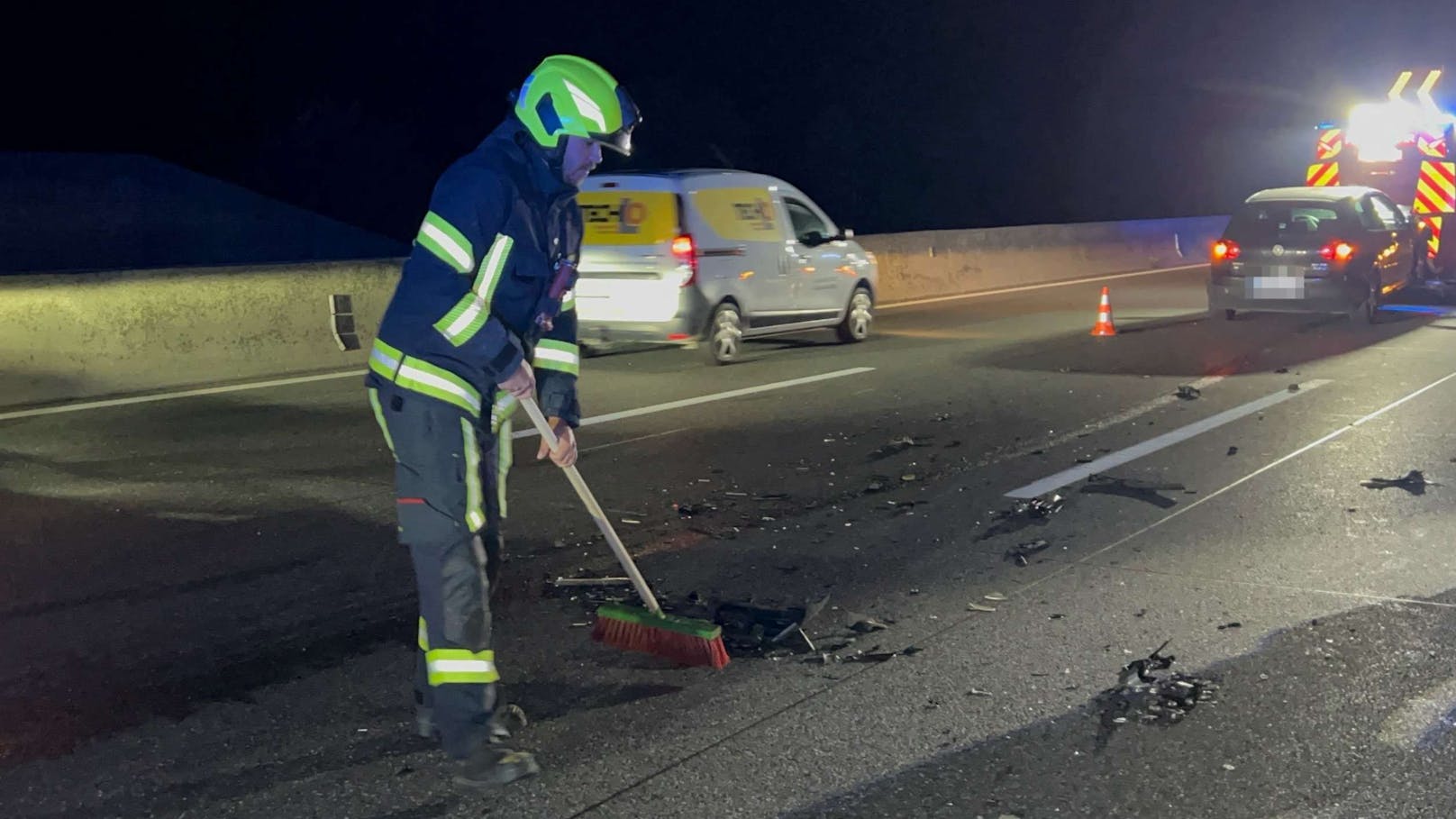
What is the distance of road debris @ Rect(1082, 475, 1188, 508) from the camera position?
306 inches

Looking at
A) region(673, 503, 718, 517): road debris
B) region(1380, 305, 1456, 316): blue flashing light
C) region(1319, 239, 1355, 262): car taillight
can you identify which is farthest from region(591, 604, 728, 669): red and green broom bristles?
region(1380, 305, 1456, 316): blue flashing light

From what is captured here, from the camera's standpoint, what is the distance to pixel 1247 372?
1258 cm

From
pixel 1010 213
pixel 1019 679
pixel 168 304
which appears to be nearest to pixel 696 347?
pixel 168 304

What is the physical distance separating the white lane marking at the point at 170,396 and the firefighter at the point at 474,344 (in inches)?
301

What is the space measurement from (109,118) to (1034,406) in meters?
21.7

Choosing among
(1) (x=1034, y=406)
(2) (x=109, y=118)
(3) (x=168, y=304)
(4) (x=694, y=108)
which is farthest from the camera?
(4) (x=694, y=108)

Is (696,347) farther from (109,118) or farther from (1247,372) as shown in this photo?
(109,118)

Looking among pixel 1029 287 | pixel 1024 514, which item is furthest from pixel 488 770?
pixel 1029 287

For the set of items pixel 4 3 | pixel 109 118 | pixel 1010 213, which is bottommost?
pixel 1010 213

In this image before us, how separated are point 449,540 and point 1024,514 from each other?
405cm

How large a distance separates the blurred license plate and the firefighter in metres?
13.0

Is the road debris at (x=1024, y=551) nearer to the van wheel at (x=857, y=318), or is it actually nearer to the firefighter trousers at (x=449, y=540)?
the firefighter trousers at (x=449, y=540)

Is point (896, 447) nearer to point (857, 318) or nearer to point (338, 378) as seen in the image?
point (338, 378)

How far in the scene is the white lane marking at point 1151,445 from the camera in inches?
319
